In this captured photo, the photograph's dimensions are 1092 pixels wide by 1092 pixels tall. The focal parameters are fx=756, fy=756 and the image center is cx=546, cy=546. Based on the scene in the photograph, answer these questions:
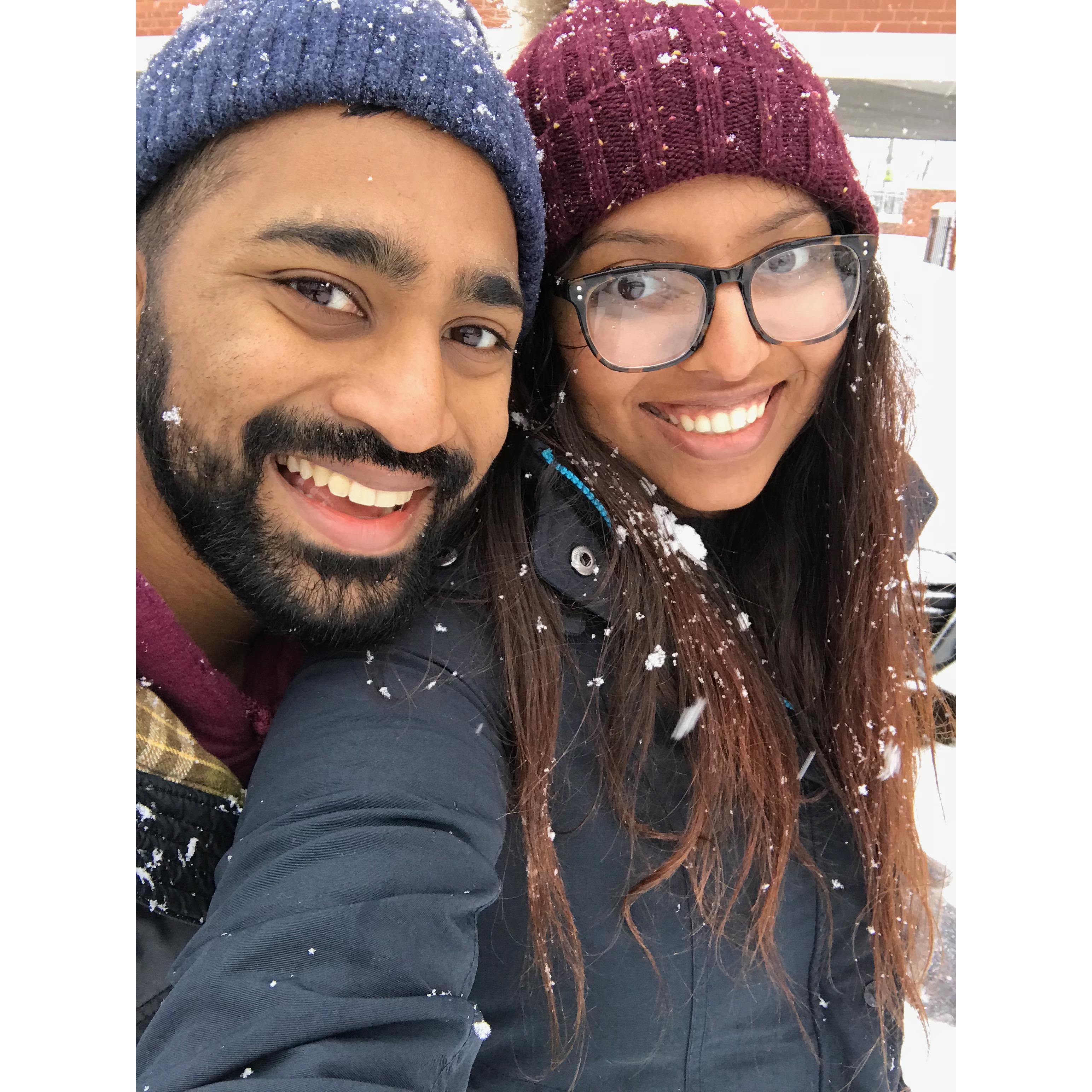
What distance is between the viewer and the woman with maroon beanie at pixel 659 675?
111 centimetres

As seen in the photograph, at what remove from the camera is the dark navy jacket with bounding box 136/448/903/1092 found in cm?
83

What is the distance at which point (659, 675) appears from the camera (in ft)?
4.45

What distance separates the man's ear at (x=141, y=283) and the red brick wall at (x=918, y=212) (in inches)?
65.0

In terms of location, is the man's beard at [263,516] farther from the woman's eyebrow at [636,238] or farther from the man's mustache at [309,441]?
the woman's eyebrow at [636,238]

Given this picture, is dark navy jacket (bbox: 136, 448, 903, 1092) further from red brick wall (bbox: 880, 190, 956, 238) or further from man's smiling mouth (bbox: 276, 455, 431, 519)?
red brick wall (bbox: 880, 190, 956, 238)

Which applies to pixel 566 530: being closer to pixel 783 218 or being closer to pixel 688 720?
pixel 688 720

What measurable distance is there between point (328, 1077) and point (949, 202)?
2437 mm

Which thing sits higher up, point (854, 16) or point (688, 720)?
point (854, 16)

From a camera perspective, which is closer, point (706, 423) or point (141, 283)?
point (141, 283)

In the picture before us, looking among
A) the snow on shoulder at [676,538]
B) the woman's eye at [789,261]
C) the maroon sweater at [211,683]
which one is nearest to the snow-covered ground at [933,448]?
the woman's eye at [789,261]

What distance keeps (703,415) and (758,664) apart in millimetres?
513

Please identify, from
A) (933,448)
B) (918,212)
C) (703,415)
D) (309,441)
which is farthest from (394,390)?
(918,212)

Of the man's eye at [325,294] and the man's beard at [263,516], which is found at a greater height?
the man's eye at [325,294]
